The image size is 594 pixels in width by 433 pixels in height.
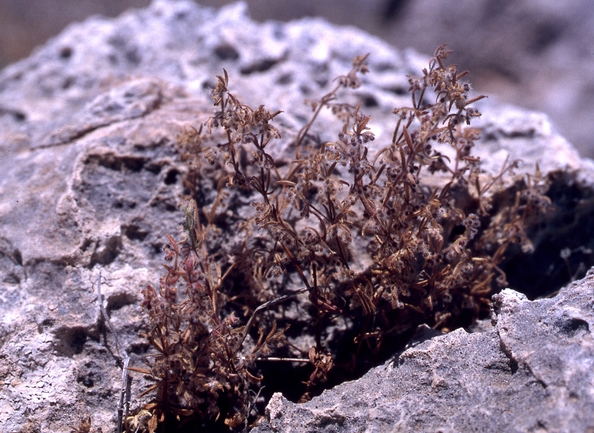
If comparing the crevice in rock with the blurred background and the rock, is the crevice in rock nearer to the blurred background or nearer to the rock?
the rock

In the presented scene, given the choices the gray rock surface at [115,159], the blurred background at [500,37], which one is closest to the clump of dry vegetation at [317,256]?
the gray rock surface at [115,159]

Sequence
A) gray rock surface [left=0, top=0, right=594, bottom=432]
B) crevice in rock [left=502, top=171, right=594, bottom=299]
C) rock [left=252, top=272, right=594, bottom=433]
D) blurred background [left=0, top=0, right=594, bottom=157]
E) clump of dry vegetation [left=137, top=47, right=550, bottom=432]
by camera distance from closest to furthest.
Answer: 1. rock [left=252, top=272, right=594, bottom=433]
2. clump of dry vegetation [left=137, top=47, right=550, bottom=432]
3. gray rock surface [left=0, top=0, right=594, bottom=432]
4. crevice in rock [left=502, top=171, right=594, bottom=299]
5. blurred background [left=0, top=0, right=594, bottom=157]

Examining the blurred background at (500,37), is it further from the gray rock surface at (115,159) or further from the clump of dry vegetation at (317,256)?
the clump of dry vegetation at (317,256)

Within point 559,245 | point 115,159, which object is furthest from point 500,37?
point 115,159

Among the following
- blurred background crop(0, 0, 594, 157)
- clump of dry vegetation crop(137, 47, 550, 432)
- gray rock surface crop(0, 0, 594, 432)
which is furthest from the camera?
blurred background crop(0, 0, 594, 157)

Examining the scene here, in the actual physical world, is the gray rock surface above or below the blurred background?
below

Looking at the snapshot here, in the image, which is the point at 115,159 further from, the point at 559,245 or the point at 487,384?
the point at 559,245

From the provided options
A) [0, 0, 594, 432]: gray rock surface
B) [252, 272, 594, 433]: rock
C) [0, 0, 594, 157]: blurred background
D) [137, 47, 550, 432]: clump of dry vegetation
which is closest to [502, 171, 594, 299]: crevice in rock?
[0, 0, 594, 432]: gray rock surface
